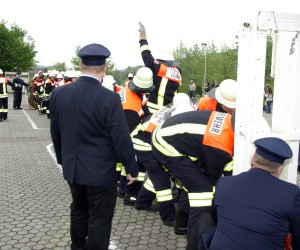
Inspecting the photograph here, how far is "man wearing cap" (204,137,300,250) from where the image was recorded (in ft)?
7.06

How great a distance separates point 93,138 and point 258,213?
1.47 metres

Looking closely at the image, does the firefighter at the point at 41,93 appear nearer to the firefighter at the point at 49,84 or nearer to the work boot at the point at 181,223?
the firefighter at the point at 49,84

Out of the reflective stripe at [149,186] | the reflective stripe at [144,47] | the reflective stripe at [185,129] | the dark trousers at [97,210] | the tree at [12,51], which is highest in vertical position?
the tree at [12,51]

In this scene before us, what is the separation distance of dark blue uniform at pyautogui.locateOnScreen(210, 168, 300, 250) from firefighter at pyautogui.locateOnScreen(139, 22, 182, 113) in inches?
145

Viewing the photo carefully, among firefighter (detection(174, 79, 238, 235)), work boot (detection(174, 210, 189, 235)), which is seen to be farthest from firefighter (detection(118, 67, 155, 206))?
work boot (detection(174, 210, 189, 235))

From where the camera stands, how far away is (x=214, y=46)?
51.2 metres

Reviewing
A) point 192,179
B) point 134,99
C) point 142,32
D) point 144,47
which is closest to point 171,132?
point 192,179

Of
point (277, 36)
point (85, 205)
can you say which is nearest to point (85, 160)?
point (85, 205)

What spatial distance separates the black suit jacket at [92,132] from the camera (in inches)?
117

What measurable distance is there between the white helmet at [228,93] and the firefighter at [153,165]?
0.58 meters

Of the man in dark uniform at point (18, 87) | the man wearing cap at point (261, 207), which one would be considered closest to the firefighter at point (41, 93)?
the man in dark uniform at point (18, 87)

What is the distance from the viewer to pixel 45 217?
15.1 feet

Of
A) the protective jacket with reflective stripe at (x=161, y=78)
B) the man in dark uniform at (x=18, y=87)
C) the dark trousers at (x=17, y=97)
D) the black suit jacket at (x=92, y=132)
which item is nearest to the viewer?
the black suit jacket at (x=92, y=132)

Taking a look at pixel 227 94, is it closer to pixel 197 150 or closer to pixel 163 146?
pixel 197 150
